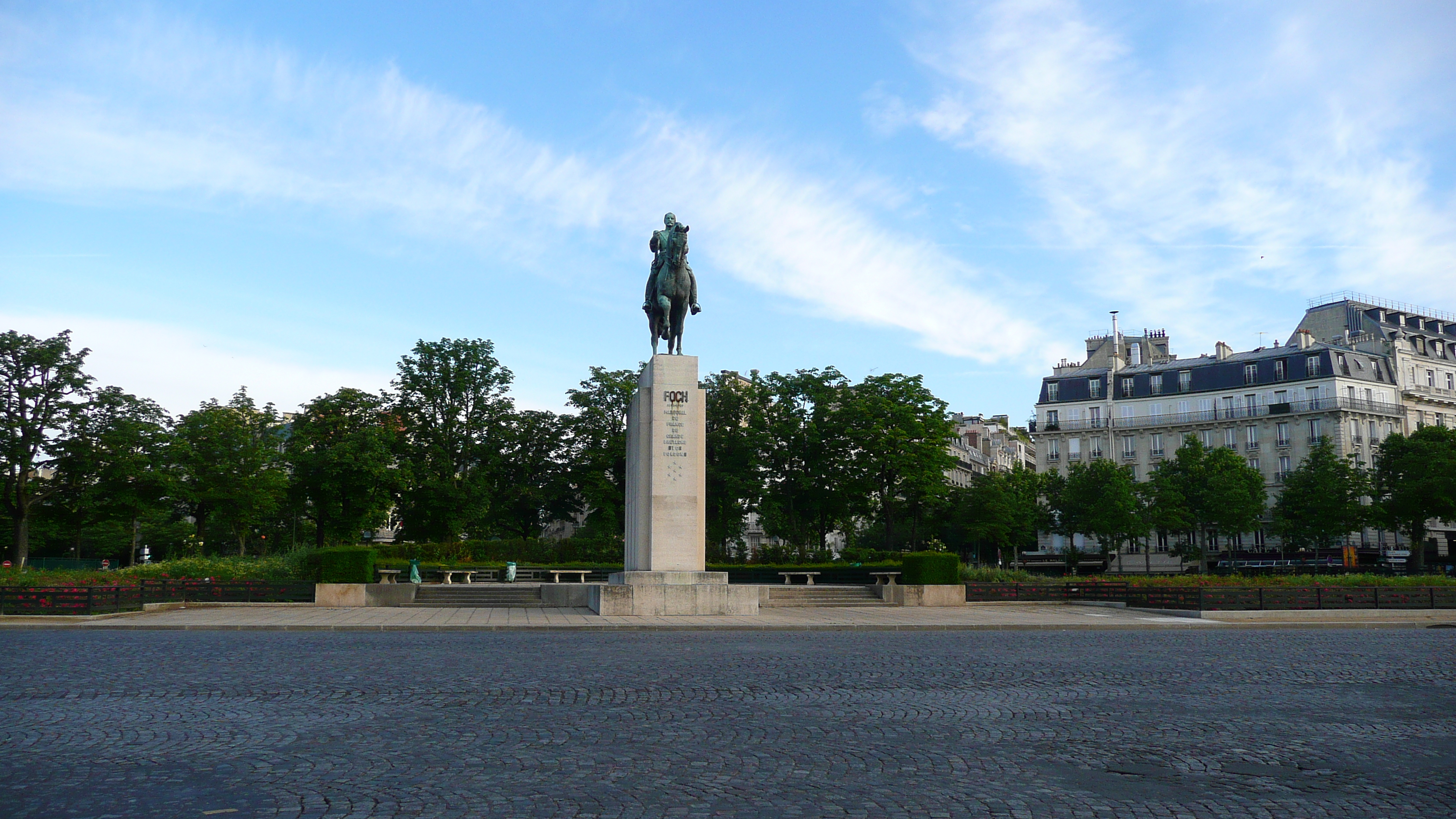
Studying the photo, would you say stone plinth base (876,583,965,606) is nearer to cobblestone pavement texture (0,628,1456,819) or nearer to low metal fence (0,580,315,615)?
cobblestone pavement texture (0,628,1456,819)

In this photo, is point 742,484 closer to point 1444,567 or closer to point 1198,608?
point 1198,608

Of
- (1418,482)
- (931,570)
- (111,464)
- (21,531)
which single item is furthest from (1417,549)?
(21,531)

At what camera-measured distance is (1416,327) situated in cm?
8981

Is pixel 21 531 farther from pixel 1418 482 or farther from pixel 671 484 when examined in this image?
pixel 1418 482

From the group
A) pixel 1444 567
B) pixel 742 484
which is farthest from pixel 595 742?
pixel 1444 567

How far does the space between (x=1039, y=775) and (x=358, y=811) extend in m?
4.94

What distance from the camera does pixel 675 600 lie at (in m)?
28.8

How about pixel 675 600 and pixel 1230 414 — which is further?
pixel 1230 414

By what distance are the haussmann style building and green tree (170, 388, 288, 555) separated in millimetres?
57194

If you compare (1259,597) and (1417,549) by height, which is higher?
(1417,549)

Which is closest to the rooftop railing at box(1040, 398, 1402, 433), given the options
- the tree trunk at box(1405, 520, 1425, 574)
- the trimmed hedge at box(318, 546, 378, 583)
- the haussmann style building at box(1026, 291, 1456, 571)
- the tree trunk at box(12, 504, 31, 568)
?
the haussmann style building at box(1026, 291, 1456, 571)

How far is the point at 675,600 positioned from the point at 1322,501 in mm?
56983

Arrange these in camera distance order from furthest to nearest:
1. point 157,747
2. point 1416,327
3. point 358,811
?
1. point 1416,327
2. point 157,747
3. point 358,811

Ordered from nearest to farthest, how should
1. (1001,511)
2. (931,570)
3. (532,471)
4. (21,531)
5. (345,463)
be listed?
(931,570)
(21,531)
(345,463)
(532,471)
(1001,511)
